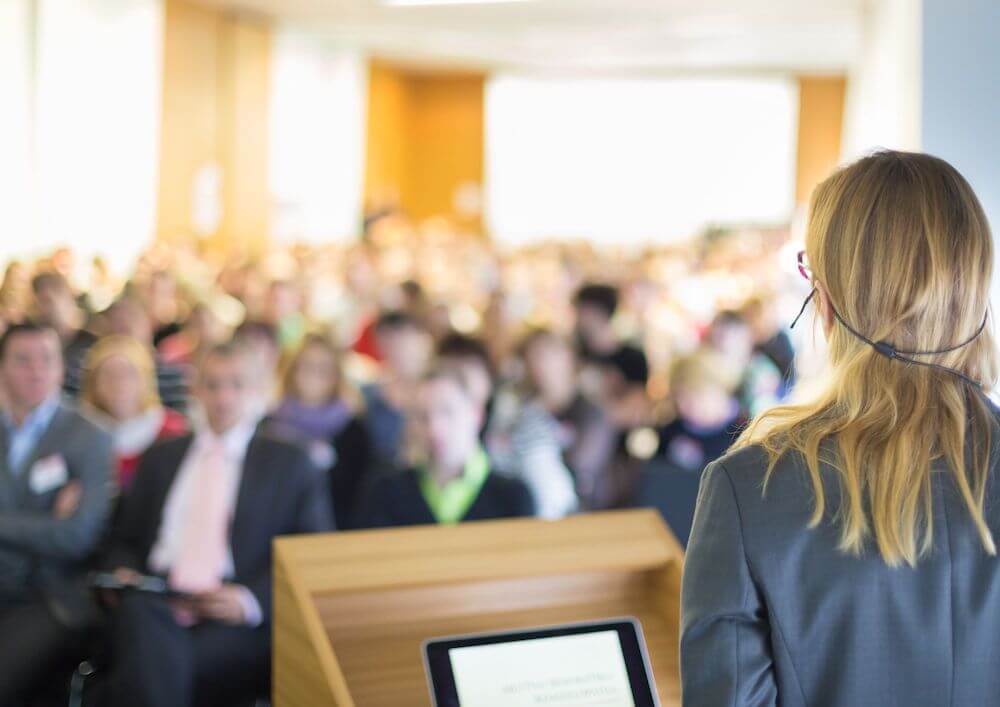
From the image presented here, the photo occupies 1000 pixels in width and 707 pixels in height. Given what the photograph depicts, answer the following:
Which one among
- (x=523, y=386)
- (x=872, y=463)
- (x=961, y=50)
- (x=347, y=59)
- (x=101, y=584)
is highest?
(x=347, y=59)

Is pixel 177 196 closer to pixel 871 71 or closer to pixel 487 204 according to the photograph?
pixel 871 71

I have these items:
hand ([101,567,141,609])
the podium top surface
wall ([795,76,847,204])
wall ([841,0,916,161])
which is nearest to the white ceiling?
wall ([795,76,847,204])

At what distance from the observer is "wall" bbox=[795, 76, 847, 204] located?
72.1ft

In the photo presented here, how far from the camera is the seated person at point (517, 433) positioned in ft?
15.3

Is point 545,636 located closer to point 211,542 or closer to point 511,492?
point 511,492

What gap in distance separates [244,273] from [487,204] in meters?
14.4

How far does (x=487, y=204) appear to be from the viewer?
907 inches

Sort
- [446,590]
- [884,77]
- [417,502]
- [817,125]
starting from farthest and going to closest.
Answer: [817,125], [884,77], [417,502], [446,590]

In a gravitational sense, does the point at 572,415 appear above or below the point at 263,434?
below

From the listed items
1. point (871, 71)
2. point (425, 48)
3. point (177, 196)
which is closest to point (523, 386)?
point (871, 71)

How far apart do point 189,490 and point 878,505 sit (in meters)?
2.80

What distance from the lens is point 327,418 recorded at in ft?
17.6

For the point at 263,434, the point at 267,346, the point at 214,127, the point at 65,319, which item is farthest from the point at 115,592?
the point at 214,127

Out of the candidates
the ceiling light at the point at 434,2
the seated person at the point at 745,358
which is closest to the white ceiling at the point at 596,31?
the ceiling light at the point at 434,2
